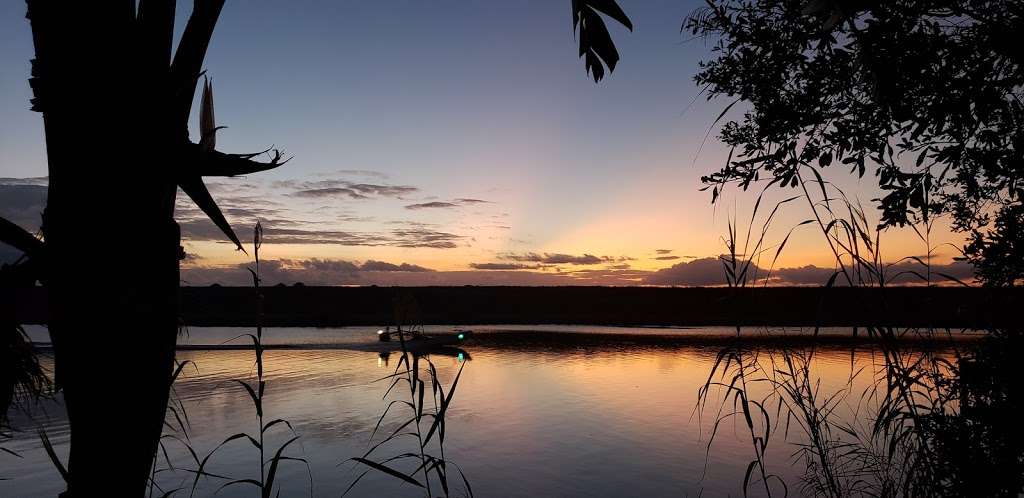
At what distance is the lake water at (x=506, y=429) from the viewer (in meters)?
10.9

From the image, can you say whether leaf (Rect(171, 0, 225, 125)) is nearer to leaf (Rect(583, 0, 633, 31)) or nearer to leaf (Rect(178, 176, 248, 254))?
leaf (Rect(178, 176, 248, 254))

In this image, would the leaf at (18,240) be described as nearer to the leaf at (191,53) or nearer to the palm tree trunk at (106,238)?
the palm tree trunk at (106,238)

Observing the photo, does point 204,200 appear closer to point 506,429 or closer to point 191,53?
point 191,53

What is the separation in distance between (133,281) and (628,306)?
7697 cm

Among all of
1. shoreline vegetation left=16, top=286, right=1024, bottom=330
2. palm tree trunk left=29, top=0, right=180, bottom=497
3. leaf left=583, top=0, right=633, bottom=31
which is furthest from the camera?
shoreline vegetation left=16, top=286, right=1024, bottom=330

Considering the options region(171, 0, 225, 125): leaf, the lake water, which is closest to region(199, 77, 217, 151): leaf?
region(171, 0, 225, 125): leaf

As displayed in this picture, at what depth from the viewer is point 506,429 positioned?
15328 mm

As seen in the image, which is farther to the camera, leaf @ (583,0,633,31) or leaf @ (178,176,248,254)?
leaf @ (583,0,633,31)

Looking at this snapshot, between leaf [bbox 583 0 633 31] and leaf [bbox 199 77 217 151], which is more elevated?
leaf [bbox 583 0 633 31]

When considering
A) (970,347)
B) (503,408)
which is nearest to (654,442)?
(503,408)

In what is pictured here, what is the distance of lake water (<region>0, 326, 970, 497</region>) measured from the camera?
1092 centimetres

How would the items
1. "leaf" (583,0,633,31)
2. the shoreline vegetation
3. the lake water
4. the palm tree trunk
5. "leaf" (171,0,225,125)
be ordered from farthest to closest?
the shoreline vegetation → the lake water → "leaf" (583,0,633,31) → "leaf" (171,0,225,125) → the palm tree trunk

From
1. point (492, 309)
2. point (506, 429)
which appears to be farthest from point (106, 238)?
point (492, 309)

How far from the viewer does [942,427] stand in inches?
185
